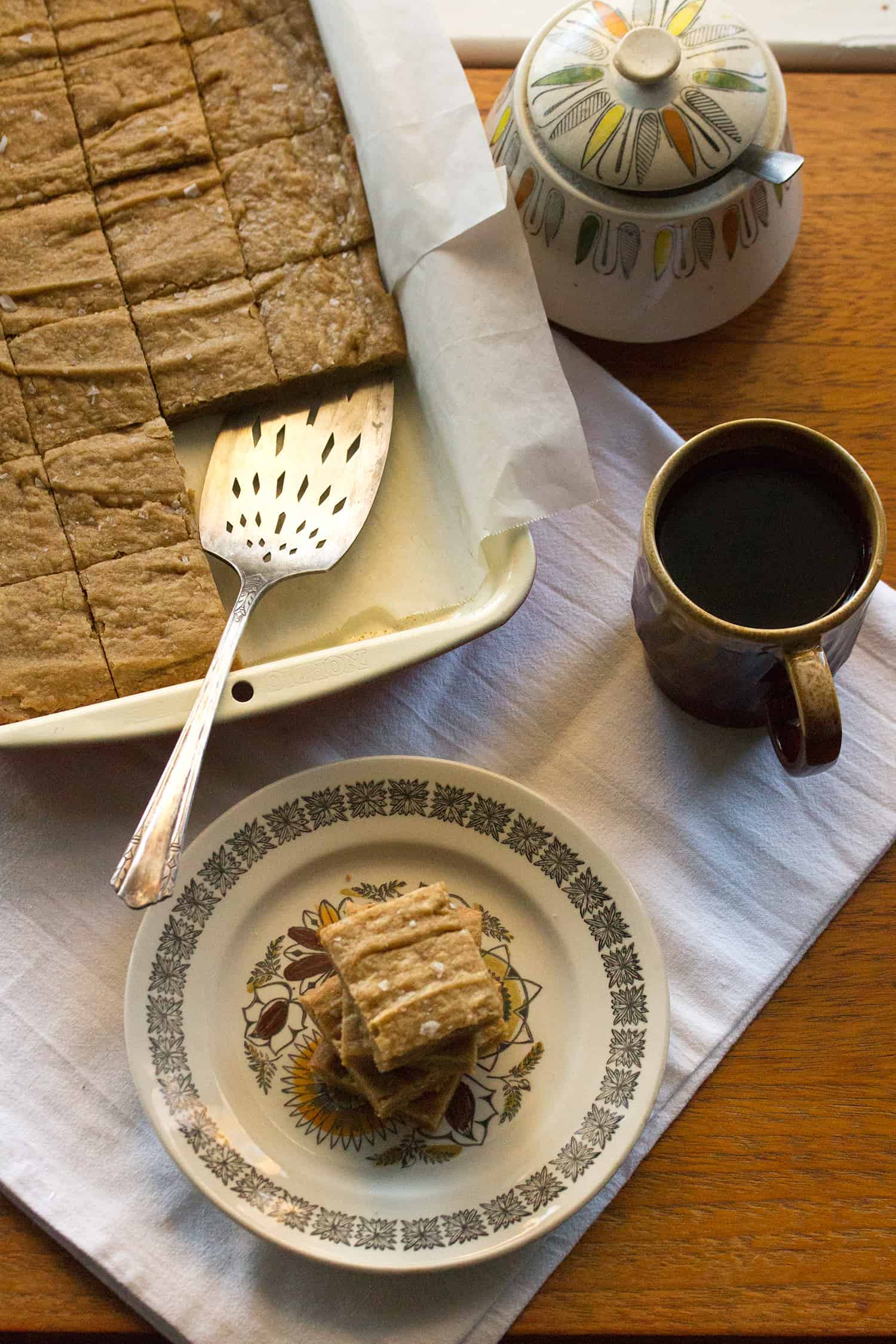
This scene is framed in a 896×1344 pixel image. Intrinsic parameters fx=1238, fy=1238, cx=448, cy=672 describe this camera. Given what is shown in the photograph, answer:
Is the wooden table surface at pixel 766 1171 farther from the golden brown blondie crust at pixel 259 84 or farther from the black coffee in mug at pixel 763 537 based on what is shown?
the golden brown blondie crust at pixel 259 84

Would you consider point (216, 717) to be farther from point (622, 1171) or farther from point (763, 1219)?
point (763, 1219)

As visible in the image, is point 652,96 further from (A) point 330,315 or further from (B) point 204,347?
(B) point 204,347

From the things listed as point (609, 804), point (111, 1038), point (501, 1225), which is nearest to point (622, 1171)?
point (501, 1225)

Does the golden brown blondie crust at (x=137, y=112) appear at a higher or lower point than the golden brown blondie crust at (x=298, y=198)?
higher

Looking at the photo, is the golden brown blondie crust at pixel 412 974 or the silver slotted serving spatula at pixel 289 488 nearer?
the golden brown blondie crust at pixel 412 974

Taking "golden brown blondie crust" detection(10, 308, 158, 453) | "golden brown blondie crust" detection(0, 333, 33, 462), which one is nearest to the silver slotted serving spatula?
"golden brown blondie crust" detection(10, 308, 158, 453)

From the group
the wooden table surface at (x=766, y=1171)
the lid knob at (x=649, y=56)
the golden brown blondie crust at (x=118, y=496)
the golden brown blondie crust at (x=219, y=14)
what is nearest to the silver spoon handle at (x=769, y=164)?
the lid knob at (x=649, y=56)

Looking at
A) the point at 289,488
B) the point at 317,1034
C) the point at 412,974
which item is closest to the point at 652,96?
the point at 289,488
